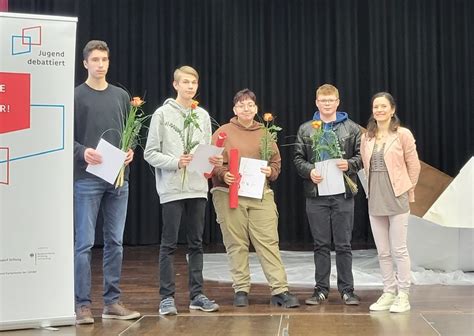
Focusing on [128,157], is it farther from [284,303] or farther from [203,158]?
[284,303]

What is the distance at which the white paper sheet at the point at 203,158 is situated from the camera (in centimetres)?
344

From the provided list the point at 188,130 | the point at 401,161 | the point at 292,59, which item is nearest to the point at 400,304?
the point at 401,161

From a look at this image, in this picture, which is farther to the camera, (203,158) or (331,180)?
(331,180)

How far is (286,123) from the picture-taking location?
7.83 meters

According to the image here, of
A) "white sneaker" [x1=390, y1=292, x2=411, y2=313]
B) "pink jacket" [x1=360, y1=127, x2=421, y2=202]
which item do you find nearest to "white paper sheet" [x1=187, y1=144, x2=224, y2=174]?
"pink jacket" [x1=360, y1=127, x2=421, y2=202]

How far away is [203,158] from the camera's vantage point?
346 centimetres

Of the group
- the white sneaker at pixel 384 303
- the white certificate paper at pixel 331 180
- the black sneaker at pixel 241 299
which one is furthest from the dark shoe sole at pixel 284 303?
the white certificate paper at pixel 331 180

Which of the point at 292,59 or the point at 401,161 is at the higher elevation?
the point at 292,59

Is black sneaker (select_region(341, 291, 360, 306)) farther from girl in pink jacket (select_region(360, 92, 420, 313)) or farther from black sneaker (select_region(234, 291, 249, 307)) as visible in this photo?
black sneaker (select_region(234, 291, 249, 307))

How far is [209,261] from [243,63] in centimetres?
280

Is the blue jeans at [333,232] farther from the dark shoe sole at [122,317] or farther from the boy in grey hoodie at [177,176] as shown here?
the dark shoe sole at [122,317]

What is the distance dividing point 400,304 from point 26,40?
2390 millimetres

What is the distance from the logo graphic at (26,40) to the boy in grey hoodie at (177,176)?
0.74m

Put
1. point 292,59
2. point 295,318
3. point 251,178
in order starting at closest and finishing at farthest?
point 295,318 → point 251,178 → point 292,59
